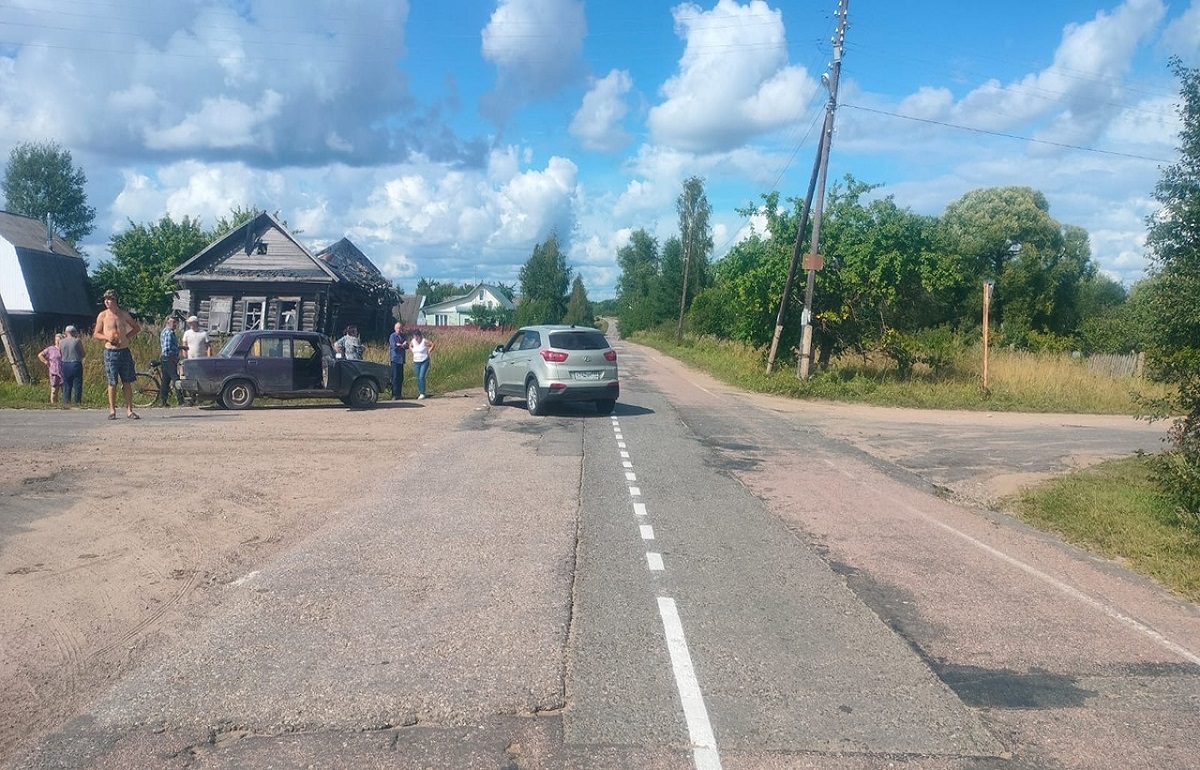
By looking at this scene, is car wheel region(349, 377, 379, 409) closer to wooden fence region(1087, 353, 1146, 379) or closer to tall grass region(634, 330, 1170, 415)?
tall grass region(634, 330, 1170, 415)

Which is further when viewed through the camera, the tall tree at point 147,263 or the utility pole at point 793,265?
the tall tree at point 147,263

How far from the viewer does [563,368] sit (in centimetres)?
1800

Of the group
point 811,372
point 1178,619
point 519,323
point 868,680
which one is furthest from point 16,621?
point 519,323

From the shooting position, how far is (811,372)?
30.3 metres

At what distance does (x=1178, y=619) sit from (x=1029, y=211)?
178ft

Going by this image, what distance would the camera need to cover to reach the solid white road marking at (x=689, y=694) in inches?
164

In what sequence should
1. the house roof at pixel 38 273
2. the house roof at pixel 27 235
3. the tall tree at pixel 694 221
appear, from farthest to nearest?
the tall tree at pixel 694 221 < the house roof at pixel 27 235 < the house roof at pixel 38 273

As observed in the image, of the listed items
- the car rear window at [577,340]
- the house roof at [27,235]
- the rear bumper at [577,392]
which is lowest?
the rear bumper at [577,392]

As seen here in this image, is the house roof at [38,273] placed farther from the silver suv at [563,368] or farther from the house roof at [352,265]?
the silver suv at [563,368]

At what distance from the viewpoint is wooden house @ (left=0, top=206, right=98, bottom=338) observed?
126 ft

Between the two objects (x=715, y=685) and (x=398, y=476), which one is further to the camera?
(x=398, y=476)

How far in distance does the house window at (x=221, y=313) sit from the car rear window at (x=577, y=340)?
2047 centimetres

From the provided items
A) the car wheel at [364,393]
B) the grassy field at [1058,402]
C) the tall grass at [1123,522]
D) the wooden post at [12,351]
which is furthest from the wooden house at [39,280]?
the tall grass at [1123,522]

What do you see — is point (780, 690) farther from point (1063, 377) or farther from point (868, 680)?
point (1063, 377)
